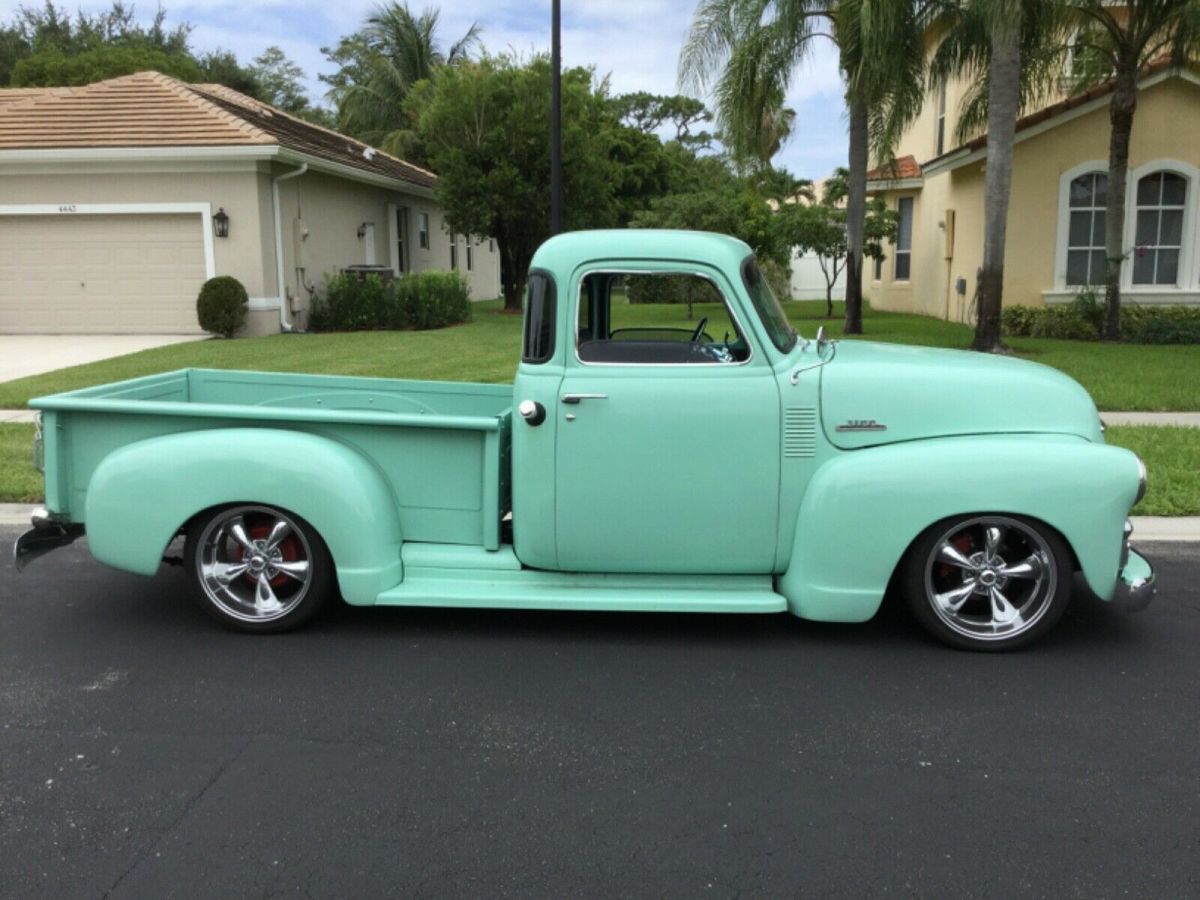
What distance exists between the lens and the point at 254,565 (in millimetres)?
Result: 4965

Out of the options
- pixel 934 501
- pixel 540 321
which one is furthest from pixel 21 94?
pixel 934 501

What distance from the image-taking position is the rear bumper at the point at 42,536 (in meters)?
5.07

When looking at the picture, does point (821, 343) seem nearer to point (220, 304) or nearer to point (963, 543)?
point (963, 543)

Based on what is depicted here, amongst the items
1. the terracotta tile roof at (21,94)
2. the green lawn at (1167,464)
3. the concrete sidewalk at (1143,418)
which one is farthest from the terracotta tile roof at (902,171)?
the terracotta tile roof at (21,94)

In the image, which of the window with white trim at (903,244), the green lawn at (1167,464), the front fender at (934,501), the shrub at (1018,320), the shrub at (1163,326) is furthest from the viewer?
the window with white trim at (903,244)

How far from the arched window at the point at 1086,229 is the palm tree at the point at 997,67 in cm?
291

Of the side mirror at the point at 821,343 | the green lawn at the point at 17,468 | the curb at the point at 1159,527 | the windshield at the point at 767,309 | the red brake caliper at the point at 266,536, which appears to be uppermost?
the windshield at the point at 767,309

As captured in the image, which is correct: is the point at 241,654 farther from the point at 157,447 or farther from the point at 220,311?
the point at 220,311

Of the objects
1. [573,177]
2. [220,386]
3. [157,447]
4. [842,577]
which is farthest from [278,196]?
[842,577]

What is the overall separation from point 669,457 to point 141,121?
60.6ft

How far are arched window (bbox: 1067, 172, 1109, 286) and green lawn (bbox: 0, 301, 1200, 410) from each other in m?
2.35

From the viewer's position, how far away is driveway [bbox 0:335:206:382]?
14.9m

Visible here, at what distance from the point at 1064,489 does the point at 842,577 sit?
97 centimetres

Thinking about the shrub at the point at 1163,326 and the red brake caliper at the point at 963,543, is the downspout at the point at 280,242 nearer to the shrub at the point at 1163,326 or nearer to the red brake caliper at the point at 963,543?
A: the shrub at the point at 1163,326
